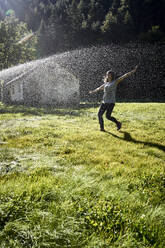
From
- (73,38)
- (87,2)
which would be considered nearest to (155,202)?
(73,38)

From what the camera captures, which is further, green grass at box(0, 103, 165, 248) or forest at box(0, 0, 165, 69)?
forest at box(0, 0, 165, 69)

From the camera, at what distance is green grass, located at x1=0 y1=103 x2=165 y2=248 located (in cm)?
171

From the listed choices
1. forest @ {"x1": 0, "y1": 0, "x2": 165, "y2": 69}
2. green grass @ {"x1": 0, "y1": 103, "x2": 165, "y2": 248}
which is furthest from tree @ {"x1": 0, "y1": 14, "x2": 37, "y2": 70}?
green grass @ {"x1": 0, "y1": 103, "x2": 165, "y2": 248}

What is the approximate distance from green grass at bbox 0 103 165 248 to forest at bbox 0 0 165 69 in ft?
89.9

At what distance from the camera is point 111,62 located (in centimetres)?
2917

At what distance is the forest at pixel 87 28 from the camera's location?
2903 cm

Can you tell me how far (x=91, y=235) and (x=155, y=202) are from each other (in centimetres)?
100

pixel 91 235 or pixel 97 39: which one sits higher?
pixel 97 39

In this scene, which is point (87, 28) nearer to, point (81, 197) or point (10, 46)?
point (10, 46)

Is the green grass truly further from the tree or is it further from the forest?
the forest

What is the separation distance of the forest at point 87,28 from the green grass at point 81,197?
27.4 m

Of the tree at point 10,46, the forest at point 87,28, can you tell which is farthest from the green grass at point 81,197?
the forest at point 87,28

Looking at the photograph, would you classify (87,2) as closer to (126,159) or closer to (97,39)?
(97,39)

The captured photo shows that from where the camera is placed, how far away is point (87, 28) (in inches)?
1431
